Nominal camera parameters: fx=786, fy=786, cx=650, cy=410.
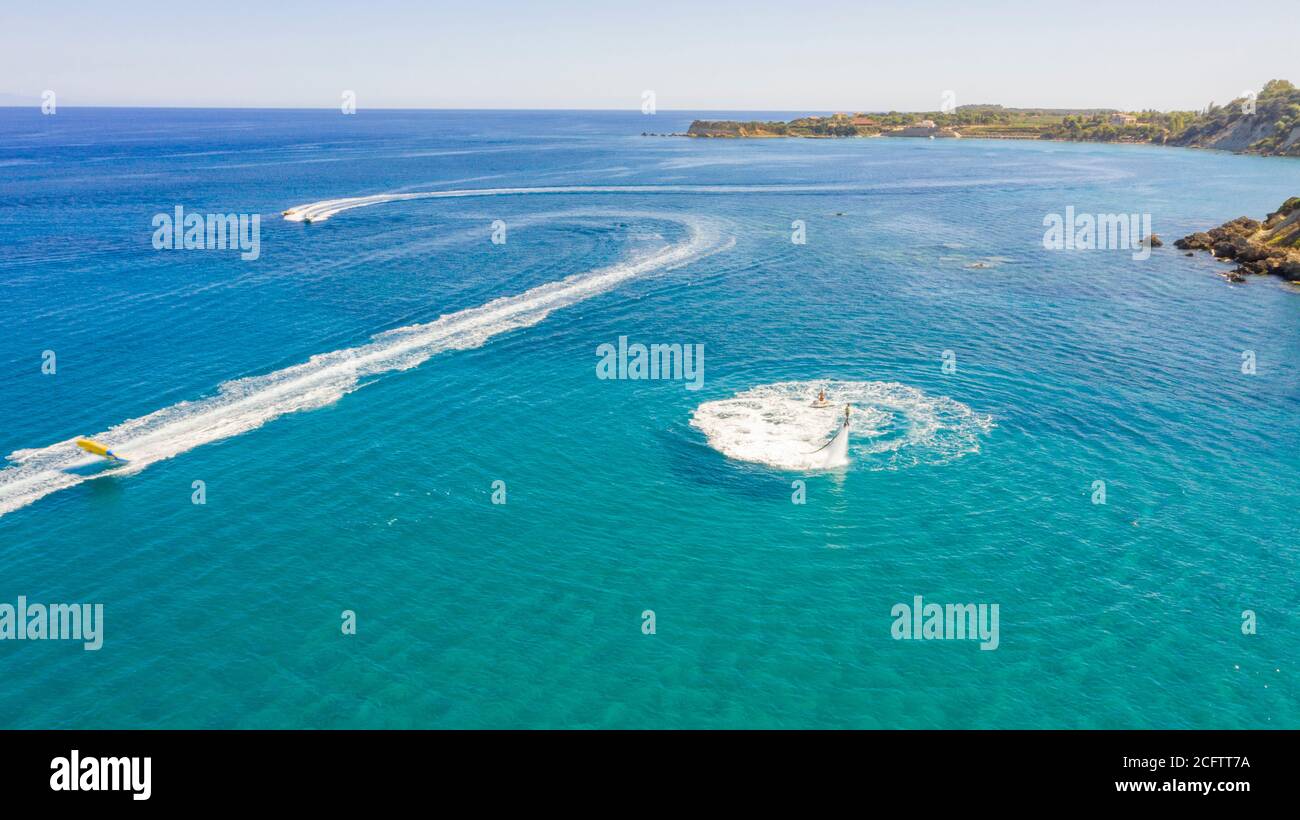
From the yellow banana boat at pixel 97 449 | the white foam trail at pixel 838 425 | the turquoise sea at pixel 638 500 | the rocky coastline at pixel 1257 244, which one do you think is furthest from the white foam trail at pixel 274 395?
the rocky coastline at pixel 1257 244

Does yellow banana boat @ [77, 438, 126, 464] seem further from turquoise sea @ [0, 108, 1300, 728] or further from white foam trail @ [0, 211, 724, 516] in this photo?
turquoise sea @ [0, 108, 1300, 728]

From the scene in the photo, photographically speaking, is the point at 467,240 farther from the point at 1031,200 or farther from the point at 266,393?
the point at 1031,200

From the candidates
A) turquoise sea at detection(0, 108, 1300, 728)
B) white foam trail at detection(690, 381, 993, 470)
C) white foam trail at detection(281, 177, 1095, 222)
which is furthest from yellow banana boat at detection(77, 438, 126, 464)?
white foam trail at detection(281, 177, 1095, 222)

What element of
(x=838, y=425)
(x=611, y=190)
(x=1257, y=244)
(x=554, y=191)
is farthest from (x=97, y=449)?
(x=1257, y=244)

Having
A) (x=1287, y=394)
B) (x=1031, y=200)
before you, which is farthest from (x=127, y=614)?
(x=1031, y=200)

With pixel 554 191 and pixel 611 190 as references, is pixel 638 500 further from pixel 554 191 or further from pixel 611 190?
pixel 554 191

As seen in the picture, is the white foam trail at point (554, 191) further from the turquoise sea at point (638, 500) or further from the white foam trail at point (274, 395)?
the white foam trail at point (274, 395)
